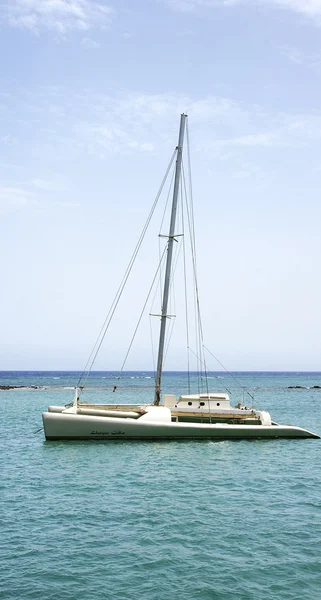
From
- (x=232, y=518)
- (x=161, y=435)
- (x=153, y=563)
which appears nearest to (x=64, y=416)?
(x=161, y=435)

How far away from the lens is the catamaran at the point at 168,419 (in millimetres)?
31141

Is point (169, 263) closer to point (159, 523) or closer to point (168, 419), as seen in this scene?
point (168, 419)

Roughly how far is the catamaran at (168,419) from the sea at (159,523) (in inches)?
56.4

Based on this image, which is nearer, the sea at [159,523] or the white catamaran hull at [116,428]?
the sea at [159,523]

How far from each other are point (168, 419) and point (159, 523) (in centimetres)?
1518

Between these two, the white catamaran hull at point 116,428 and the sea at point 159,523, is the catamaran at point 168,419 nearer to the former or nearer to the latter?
the white catamaran hull at point 116,428

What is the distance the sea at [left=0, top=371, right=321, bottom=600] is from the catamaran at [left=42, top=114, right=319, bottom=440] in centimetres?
143

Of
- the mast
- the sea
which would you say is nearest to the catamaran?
the mast

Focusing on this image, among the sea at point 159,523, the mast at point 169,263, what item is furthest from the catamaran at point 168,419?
the sea at point 159,523

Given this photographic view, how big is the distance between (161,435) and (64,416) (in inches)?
212

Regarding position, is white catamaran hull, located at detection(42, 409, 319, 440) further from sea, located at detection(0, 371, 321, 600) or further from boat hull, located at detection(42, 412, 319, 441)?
sea, located at detection(0, 371, 321, 600)

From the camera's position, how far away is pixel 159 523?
16.8 meters

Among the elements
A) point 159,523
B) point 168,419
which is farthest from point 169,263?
point 159,523

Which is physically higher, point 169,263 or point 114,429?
point 169,263
